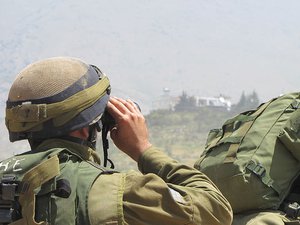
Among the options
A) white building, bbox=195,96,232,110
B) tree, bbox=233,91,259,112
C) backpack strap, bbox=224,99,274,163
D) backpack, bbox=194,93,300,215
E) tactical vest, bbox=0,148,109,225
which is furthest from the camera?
white building, bbox=195,96,232,110

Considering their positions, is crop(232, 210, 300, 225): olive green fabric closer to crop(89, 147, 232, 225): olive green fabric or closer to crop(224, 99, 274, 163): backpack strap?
crop(224, 99, 274, 163): backpack strap

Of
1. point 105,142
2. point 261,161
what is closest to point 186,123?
point 261,161

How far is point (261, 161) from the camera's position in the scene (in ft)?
10.2

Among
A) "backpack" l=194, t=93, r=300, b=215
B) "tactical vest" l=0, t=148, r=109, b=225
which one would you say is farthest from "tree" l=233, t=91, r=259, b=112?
"tactical vest" l=0, t=148, r=109, b=225

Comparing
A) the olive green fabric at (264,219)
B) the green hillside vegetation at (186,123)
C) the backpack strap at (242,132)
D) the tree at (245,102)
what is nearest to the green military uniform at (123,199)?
the olive green fabric at (264,219)

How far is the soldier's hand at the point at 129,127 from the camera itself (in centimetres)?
234

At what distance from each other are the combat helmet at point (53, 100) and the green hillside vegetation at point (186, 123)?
228 feet

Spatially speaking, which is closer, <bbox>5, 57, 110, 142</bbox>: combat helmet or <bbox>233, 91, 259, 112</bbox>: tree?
<bbox>5, 57, 110, 142</bbox>: combat helmet

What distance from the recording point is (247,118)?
3.47 m

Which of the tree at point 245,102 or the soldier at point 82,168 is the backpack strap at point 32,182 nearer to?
the soldier at point 82,168

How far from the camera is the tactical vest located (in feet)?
6.53

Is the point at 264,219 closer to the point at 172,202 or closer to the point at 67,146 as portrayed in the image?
the point at 172,202

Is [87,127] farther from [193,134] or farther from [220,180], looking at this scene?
[193,134]

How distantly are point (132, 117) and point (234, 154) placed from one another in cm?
102
